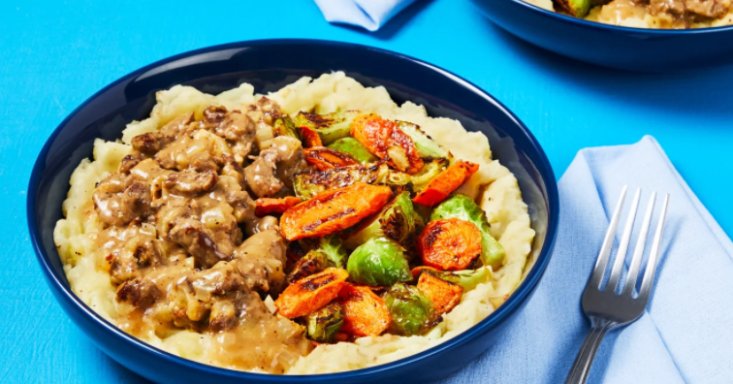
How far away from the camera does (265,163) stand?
4.10 m

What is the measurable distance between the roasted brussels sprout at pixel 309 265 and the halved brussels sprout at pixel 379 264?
15cm

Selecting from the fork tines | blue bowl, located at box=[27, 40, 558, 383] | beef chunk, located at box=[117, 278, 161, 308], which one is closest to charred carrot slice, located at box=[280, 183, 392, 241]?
beef chunk, located at box=[117, 278, 161, 308]

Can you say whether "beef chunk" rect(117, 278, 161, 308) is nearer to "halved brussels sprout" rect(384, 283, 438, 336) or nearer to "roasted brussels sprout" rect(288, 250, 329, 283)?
"roasted brussels sprout" rect(288, 250, 329, 283)

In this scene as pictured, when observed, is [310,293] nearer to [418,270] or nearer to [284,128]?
[418,270]

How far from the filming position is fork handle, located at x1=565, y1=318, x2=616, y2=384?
3.50m

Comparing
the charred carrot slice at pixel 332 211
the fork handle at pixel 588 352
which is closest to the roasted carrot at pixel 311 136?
the charred carrot slice at pixel 332 211

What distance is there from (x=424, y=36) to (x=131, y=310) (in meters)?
3.78

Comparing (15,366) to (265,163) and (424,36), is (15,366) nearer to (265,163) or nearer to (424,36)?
(265,163)

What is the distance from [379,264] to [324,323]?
0.41m

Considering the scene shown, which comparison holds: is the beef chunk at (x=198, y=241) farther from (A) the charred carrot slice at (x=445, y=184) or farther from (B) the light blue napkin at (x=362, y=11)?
(B) the light blue napkin at (x=362, y=11)

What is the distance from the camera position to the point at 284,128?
4383mm

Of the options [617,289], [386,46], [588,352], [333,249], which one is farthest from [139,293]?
[386,46]

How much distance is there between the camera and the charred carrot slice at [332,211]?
3.85 metres

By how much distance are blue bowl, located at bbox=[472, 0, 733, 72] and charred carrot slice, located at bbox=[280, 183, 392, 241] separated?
7.08 ft
